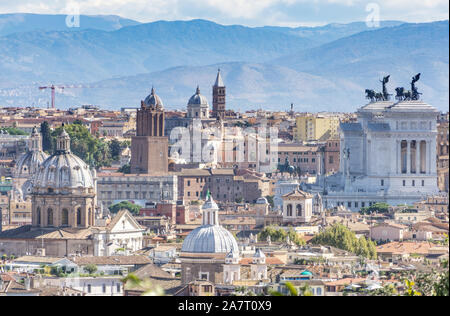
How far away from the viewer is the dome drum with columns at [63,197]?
61.2 m

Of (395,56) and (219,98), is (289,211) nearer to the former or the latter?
(395,56)

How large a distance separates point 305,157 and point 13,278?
238ft

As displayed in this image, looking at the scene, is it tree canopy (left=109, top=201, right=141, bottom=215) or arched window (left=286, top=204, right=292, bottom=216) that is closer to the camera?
arched window (left=286, top=204, right=292, bottom=216)

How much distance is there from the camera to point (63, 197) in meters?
61.4

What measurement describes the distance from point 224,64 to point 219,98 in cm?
962

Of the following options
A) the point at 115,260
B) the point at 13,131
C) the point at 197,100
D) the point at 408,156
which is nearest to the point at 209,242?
the point at 115,260

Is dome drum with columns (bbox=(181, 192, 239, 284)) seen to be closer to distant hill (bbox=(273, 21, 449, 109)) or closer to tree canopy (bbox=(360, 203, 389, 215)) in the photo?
distant hill (bbox=(273, 21, 449, 109))

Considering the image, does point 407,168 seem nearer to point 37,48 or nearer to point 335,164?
point 335,164

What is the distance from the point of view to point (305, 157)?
114 meters

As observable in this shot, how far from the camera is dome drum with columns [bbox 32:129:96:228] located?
2411 inches

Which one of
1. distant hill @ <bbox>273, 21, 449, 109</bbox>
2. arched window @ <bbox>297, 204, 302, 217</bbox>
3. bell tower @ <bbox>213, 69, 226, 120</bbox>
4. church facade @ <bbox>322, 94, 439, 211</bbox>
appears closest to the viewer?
arched window @ <bbox>297, 204, 302, 217</bbox>

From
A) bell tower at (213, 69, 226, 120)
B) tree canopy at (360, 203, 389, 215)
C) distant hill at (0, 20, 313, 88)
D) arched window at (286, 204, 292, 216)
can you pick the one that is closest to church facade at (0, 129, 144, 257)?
arched window at (286, 204, 292, 216)

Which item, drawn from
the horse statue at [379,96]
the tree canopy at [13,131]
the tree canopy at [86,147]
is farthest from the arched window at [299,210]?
the tree canopy at [13,131]

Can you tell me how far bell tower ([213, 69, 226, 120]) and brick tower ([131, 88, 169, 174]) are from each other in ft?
126
